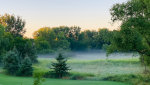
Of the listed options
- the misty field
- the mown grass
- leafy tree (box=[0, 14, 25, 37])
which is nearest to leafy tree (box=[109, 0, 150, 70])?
the misty field

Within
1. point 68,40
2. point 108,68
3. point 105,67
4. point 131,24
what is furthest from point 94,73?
point 68,40

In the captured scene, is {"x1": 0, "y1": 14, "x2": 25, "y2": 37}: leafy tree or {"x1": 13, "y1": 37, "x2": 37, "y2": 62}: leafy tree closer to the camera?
{"x1": 13, "y1": 37, "x2": 37, "y2": 62}: leafy tree

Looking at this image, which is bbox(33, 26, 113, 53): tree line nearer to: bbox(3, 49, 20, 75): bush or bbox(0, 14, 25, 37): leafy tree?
bbox(0, 14, 25, 37): leafy tree

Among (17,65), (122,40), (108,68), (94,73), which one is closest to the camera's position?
(122,40)

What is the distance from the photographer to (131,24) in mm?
17609

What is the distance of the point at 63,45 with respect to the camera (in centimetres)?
Answer: 6675

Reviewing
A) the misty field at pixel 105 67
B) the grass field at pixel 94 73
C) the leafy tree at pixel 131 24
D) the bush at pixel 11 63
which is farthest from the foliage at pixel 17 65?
the leafy tree at pixel 131 24

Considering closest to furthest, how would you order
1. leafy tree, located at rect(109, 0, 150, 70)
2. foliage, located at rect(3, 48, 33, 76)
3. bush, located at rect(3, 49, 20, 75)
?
leafy tree, located at rect(109, 0, 150, 70), foliage, located at rect(3, 48, 33, 76), bush, located at rect(3, 49, 20, 75)

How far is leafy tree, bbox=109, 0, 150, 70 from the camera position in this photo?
1761 cm

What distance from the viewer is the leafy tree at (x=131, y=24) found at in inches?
693

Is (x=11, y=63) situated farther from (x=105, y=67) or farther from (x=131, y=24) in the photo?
(x=131, y=24)

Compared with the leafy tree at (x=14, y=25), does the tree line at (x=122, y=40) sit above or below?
below

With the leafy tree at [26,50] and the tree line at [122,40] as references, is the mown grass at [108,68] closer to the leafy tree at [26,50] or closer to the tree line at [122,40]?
the tree line at [122,40]

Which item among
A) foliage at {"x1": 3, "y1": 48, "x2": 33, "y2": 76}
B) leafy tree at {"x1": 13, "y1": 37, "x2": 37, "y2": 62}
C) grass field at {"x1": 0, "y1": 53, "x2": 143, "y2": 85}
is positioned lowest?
grass field at {"x1": 0, "y1": 53, "x2": 143, "y2": 85}
